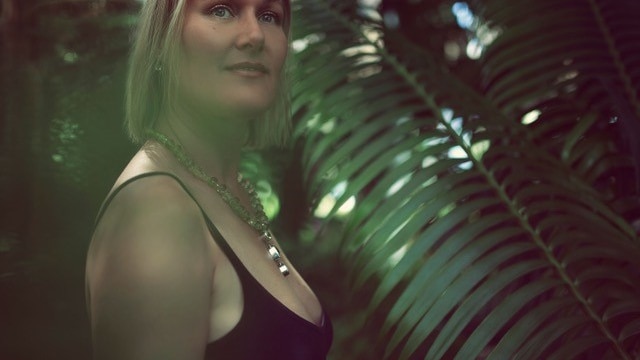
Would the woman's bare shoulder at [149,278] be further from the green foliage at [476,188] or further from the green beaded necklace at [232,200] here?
the green foliage at [476,188]

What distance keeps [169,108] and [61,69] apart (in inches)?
14.4

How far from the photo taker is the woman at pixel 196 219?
1.88 ft

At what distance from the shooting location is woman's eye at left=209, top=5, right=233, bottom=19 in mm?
706

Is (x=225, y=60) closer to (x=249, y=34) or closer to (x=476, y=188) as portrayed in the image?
(x=249, y=34)

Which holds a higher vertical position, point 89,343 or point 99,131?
point 99,131

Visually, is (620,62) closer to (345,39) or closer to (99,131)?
(345,39)

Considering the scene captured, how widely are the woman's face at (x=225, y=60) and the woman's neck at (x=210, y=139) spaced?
0.09 feet

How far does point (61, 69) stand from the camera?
1.01 m

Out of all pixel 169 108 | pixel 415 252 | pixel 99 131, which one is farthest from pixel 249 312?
pixel 99 131

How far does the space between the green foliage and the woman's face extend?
1.08 feet

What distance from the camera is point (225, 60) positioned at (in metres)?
0.70

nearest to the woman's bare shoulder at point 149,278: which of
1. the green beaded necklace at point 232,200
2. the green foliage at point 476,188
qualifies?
the green beaded necklace at point 232,200

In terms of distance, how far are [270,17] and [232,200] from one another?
0.72 feet

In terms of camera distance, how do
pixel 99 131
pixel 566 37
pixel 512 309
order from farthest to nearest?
1. pixel 566 37
2. pixel 99 131
3. pixel 512 309
